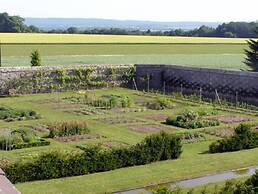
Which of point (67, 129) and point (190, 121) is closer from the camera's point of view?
point (67, 129)

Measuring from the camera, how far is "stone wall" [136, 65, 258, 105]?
1286 inches

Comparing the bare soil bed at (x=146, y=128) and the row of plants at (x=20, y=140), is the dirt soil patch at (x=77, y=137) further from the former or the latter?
the bare soil bed at (x=146, y=128)

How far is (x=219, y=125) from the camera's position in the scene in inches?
999

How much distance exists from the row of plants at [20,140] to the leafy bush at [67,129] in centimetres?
94

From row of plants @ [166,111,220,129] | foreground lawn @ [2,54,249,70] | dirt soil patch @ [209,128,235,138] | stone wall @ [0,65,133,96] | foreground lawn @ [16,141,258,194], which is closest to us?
foreground lawn @ [16,141,258,194]

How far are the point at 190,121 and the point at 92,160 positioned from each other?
30.6ft

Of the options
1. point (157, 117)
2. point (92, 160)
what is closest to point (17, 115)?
point (157, 117)

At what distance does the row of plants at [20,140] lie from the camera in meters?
20.4

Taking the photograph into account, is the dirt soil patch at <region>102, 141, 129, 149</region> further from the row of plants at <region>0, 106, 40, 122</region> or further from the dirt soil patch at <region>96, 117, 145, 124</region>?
the row of plants at <region>0, 106, 40, 122</region>

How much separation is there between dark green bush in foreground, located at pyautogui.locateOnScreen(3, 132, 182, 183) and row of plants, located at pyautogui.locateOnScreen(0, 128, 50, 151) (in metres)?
3.92

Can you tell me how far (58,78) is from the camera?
120ft

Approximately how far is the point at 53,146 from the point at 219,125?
809cm

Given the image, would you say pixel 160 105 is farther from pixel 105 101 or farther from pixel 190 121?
pixel 190 121

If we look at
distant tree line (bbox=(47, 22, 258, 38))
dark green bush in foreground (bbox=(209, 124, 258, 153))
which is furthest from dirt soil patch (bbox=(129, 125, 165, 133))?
distant tree line (bbox=(47, 22, 258, 38))
